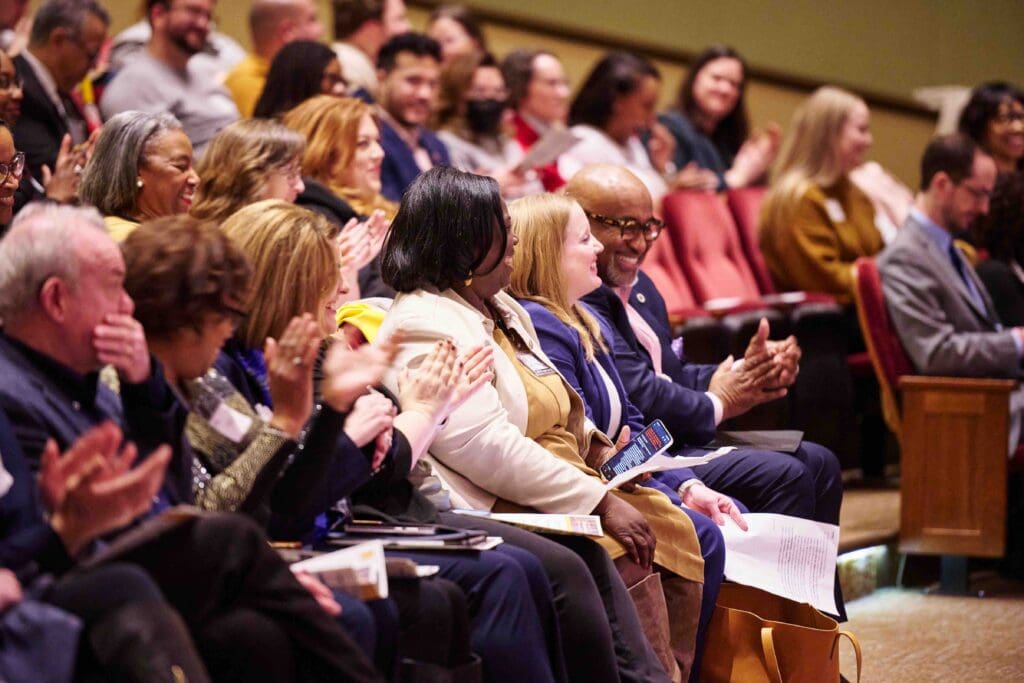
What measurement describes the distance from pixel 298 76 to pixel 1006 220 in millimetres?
2438

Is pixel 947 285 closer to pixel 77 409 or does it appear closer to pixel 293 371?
pixel 293 371

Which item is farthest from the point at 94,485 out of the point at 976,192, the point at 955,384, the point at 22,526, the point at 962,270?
the point at 976,192

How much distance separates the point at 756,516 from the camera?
3.11m

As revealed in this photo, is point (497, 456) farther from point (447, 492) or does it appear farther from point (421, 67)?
point (421, 67)

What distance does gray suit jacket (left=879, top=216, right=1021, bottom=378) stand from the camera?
14.8 feet

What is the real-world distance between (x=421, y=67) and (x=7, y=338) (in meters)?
3.15

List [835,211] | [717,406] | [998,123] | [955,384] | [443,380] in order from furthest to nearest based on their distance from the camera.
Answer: [998,123], [835,211], [955,384], [717,406], [443,380]

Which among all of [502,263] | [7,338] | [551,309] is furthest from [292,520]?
[551,309]

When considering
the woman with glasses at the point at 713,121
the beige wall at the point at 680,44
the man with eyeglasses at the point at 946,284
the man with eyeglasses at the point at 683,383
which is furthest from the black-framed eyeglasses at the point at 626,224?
the beige wall at the point at 680,44

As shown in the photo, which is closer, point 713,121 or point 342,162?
point 342,162

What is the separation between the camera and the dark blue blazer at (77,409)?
1954 mm

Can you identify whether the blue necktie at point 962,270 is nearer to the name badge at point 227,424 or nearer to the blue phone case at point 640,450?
the blue phone case at point 640,450

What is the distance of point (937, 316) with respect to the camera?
181 inches

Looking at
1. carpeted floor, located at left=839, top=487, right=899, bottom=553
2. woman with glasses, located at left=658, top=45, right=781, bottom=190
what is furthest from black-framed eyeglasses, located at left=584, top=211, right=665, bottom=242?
woman with glasses, located at left=658, top=45, right=781, bottom=190
